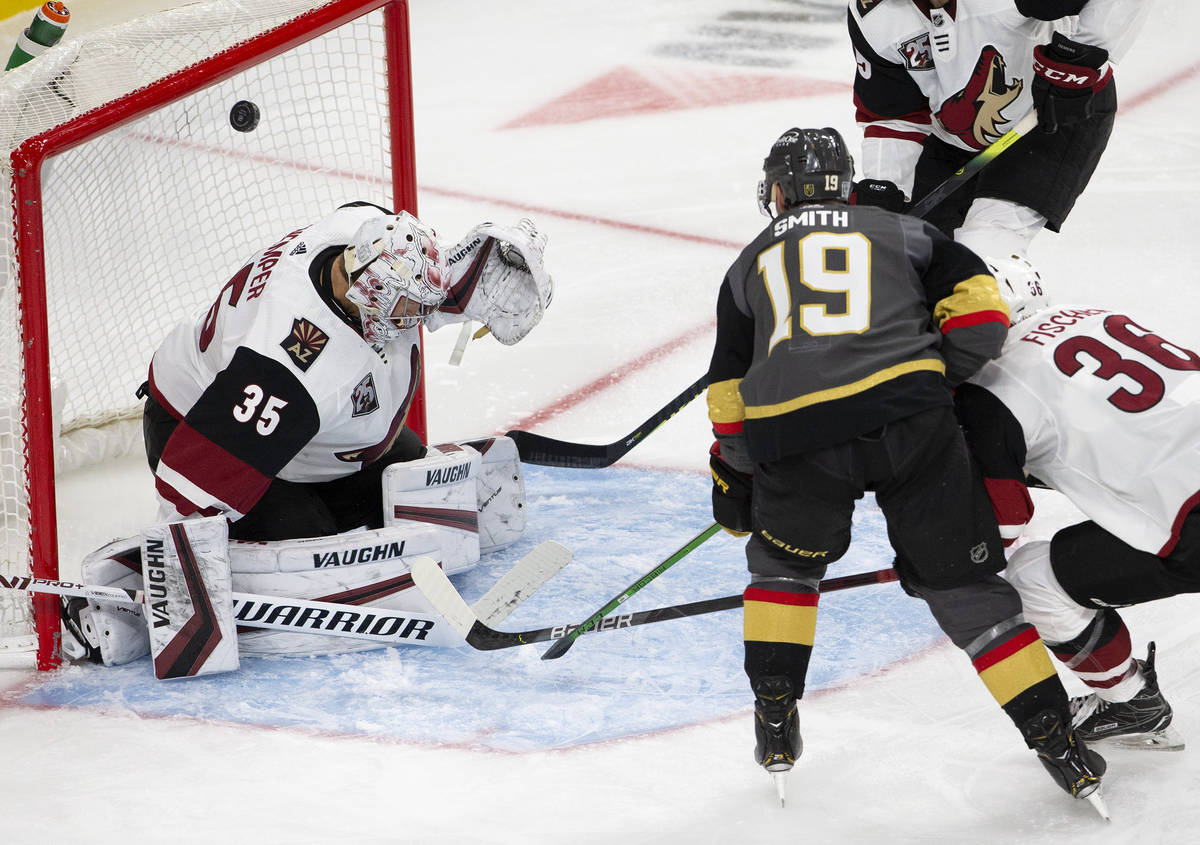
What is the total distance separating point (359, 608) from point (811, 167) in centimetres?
106

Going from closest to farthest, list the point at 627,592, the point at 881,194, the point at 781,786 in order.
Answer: the point at 781,786 → the point at 627,592 → the point at 881,194

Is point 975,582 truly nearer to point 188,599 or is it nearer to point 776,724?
point 776,724

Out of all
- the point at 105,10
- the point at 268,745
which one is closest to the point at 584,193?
the point at 105,10

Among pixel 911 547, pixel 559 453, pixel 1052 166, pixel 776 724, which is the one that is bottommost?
pixel 559 453

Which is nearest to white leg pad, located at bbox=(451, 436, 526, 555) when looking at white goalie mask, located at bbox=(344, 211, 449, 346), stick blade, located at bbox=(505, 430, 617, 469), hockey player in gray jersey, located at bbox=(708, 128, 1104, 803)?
stick blade, located at bbox=(505, 430, 617, 469)

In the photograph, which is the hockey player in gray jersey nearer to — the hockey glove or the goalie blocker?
the hockey glove

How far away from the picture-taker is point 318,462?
8.78 feet

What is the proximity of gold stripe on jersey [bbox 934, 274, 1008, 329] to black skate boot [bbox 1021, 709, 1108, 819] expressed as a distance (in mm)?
515

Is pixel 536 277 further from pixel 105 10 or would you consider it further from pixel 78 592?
pixel 105 10

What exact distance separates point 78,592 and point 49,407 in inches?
12.2

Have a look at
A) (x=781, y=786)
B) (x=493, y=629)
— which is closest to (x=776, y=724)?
(x=781, y=786)

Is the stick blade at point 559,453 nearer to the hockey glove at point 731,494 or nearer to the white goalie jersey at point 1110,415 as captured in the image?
the hockey glove at point 731,494

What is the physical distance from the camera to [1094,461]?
6.41ft

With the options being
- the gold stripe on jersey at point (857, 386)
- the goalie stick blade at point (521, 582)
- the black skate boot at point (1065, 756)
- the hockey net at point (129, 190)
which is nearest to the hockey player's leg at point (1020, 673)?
the black skate boot at point (1065, 756)
